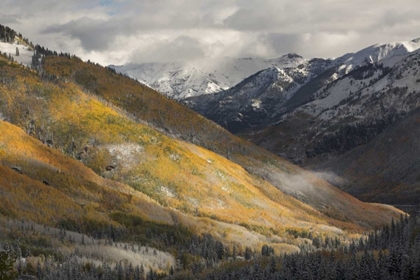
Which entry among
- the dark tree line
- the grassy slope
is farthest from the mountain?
the dark tree line

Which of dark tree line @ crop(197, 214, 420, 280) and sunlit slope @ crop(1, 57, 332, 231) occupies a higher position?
sunlit slope @ crop(1, 57, 332, 231)

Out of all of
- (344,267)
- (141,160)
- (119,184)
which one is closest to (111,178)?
(119,184)

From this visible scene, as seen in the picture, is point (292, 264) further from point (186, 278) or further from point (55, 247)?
point (55, 247)

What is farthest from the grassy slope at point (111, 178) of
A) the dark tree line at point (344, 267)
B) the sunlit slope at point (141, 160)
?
the dark tree line at point (344, 267)

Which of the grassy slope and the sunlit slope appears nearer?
the grassy slope

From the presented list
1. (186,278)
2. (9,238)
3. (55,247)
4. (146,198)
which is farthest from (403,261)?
(146,198)

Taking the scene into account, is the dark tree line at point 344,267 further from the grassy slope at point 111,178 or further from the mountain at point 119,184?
the grassy slope at point 111,178

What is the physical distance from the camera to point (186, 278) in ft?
324

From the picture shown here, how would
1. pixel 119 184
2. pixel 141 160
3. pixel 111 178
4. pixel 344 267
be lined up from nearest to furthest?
pixel 344 267
pixel 119 184
pixel 111 178
pixel 141 160

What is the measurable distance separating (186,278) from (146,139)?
9140 cm

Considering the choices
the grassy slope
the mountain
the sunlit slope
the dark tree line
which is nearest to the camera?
the dark tree line

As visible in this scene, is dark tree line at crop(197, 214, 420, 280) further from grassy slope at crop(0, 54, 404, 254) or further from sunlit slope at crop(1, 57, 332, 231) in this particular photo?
sunlit slope at crop(1, 57, 332, 231)

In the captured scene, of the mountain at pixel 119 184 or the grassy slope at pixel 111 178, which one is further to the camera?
the grassy slope at pixel 111 178

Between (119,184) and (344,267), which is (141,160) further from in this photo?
(344,267)
